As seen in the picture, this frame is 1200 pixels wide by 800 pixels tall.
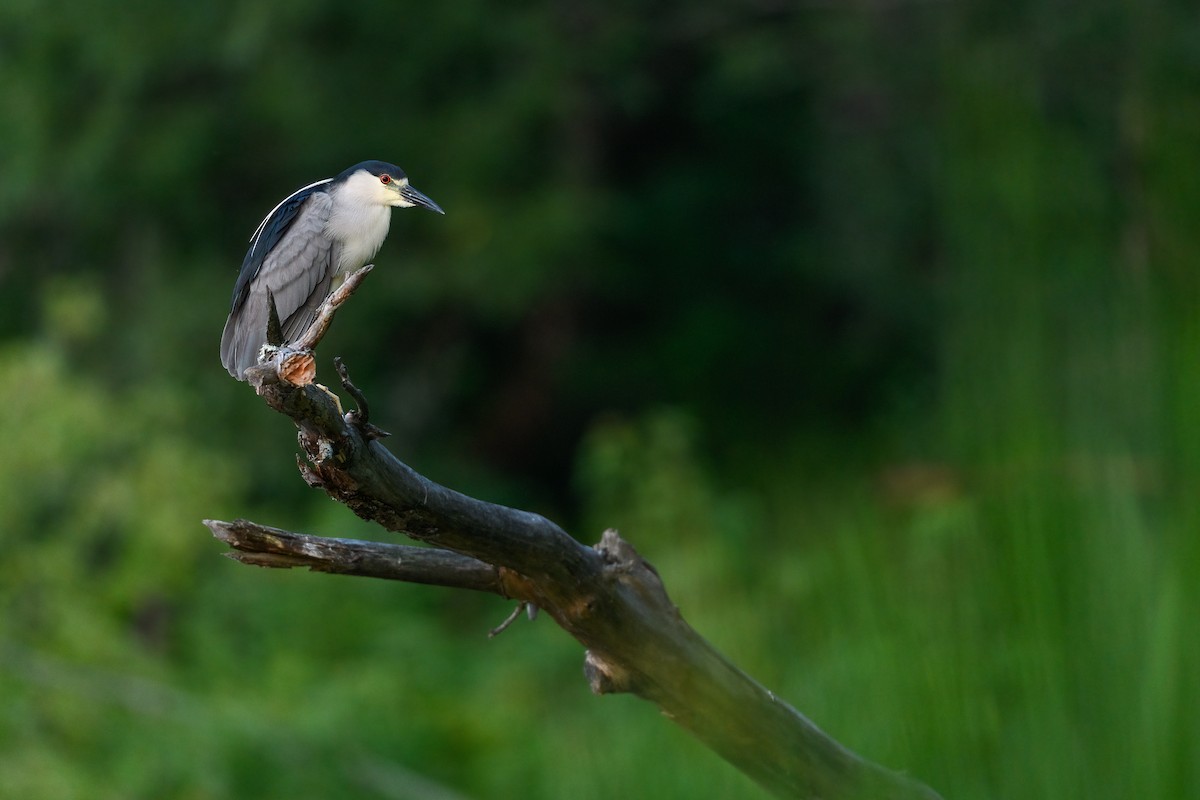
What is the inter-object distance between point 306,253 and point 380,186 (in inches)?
11.6

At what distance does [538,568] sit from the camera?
191cm

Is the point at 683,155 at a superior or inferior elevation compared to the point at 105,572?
superior

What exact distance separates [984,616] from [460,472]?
1041cm

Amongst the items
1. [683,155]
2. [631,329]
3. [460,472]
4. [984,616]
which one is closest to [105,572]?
[460,472]

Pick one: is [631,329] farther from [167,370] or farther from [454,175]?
[167,370]

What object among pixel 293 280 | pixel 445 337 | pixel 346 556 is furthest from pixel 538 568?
pixel 445 337

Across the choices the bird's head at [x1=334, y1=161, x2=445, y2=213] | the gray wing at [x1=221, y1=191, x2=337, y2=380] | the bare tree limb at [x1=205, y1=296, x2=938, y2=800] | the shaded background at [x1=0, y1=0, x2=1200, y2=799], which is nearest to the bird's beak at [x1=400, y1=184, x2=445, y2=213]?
the bird's head at [x1=334, y1=161, x2=445, y2=213]

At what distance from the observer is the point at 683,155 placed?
12.9 metres

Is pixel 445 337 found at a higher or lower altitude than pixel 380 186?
lower

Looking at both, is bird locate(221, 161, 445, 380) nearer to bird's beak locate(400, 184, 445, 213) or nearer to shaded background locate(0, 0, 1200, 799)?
bird's beak locate(400, 184, 445, 213)

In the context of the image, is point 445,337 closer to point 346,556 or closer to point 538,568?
point 346,556

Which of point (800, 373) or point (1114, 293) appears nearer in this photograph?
point (1114, 293)

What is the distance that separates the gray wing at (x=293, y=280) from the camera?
12.4 feet

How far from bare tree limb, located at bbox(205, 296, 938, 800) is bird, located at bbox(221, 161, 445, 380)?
1.74m
